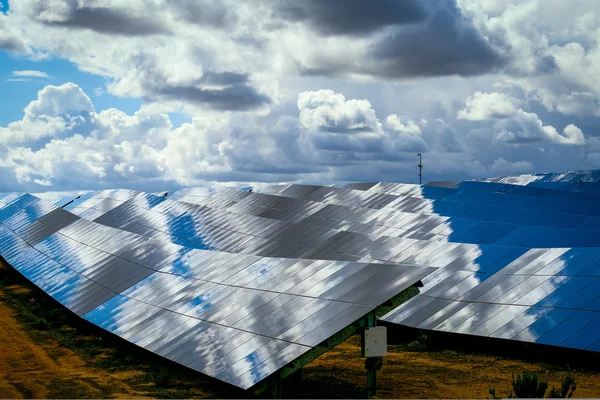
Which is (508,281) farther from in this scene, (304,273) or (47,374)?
(47,374)

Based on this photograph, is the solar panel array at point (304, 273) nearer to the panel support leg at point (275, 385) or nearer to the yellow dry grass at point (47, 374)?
the panel support leg at point (275, 385)

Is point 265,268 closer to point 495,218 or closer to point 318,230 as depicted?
point 318,230

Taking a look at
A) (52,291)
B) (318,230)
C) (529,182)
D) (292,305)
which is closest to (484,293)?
(292,305)

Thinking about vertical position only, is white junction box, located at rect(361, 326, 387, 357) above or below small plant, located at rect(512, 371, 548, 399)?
above

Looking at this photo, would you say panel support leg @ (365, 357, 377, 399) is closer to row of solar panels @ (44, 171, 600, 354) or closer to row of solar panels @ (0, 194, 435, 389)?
row of solar panels @ (0, 194, 435, 389)

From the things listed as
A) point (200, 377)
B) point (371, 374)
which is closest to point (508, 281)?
point (371, 374)

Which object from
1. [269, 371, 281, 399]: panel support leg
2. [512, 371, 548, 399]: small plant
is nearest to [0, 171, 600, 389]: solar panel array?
[269, 371, 281, 399]: panel support leg

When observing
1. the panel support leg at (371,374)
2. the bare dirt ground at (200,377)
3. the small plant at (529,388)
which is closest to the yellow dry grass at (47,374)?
the bare dirt ground at (200,377)
